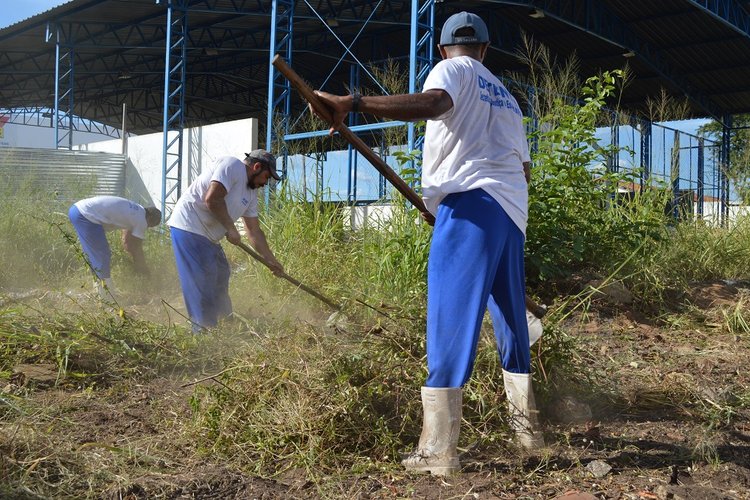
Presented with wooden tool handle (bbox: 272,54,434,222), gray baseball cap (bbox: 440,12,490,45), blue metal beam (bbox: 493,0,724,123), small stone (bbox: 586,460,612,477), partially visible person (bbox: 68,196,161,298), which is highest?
blue metal beam (bbox: 493,0,724,123)

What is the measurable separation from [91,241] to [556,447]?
216 inches

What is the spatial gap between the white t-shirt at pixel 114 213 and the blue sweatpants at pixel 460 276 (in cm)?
522

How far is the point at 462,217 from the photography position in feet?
8.71

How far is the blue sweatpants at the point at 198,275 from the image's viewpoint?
5219 millimetres

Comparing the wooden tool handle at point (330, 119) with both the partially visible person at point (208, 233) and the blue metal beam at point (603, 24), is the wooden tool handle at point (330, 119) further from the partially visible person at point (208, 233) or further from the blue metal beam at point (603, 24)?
the blue metal beam at point (603, 24)

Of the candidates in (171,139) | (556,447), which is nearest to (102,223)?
(556,447)

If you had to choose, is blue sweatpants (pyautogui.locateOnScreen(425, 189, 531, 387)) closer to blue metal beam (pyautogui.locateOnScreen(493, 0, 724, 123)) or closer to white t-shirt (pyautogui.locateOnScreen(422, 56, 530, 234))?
white t-shirt (pyautogui.locateOnScreen(422, 56, 530, 234))

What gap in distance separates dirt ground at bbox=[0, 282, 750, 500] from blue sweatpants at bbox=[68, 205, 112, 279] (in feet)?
10.9

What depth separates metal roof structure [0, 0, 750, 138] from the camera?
610 inches

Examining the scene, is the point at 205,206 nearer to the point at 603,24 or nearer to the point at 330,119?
the point at 330,119

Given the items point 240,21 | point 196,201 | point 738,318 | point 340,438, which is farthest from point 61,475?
point 240,21

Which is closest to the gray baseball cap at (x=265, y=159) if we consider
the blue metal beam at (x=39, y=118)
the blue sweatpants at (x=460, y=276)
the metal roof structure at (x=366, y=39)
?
the blue sweatpants at (x=460, y=276)

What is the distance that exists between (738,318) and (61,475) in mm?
4493

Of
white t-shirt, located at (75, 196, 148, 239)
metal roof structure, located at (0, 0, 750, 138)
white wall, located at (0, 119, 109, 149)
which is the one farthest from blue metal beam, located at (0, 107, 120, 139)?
white t-shirt, located at (75, 196, 148, 239)
